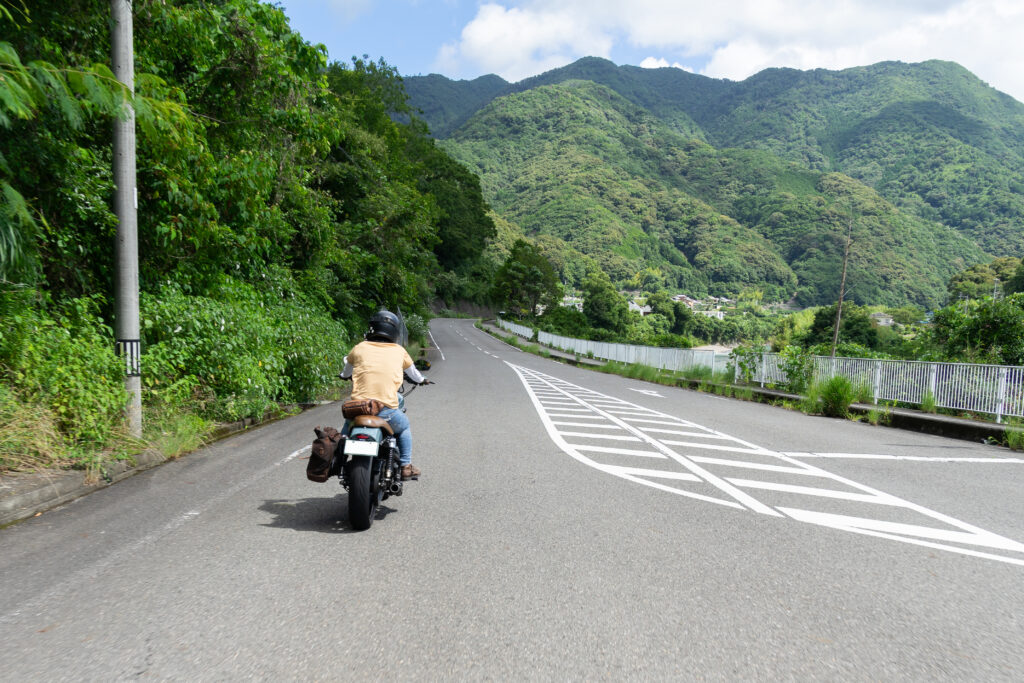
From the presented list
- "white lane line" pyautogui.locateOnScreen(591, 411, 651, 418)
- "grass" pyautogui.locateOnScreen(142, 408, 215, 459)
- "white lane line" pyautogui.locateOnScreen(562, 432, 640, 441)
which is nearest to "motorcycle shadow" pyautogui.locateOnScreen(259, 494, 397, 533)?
"grass" pyautogui.locateOnScreen(142, 408, 215, 459)

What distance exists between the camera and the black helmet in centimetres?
583

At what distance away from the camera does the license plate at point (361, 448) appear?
5008 mm

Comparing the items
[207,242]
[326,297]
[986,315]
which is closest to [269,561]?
[207,242]

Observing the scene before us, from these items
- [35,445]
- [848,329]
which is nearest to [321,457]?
[35,445]

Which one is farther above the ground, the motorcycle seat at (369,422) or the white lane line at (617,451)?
the motorcycle seat at (369,422)

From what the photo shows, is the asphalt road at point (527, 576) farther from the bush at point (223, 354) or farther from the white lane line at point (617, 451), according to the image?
the bush at point (223, 354)

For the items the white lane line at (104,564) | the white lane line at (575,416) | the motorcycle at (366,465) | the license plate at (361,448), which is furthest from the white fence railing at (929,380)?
the white lane line at (104,564)

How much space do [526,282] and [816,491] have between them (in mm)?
105456

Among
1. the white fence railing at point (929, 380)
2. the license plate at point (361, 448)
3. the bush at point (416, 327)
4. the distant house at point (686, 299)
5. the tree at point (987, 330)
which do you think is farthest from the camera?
the distant house at point (686, 299)

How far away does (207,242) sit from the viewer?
1124 cm

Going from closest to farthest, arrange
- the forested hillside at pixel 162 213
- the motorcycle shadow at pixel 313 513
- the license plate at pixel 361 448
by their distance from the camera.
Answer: the license plate at pixel 361 448, the motorcycle shadow at pixel 313 513, the forested hillside at pixel 162 213

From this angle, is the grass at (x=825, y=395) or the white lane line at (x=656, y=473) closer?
the white lane line at (x=656, y=473)

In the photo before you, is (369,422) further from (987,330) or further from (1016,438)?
(987,330)

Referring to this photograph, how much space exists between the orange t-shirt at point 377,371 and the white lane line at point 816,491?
3.91 m
